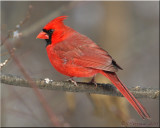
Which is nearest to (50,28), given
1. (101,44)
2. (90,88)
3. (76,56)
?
(76,56)

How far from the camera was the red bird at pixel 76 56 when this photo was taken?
2.59 meters

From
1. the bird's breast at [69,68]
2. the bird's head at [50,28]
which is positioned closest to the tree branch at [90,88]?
the bird's breast at [69,68]

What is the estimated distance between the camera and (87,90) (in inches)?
106

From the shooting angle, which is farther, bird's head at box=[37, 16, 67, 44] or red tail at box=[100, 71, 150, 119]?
bird's head at box=[37, 16, 67, 44]

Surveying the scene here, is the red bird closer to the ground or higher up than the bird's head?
closer to the ground

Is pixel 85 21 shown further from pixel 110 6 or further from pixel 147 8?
pixel 147 8

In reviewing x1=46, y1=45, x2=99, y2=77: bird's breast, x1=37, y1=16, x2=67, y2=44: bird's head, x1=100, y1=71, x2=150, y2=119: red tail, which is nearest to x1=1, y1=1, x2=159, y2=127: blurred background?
x1=37, y1=16, x2=67, y2=44: bird's head

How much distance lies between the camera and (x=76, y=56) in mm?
2822

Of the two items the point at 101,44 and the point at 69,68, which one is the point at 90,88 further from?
the point at 101,44

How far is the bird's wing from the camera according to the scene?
2.68 metres

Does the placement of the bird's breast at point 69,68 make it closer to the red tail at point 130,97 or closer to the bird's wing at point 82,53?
the bird's wing at point 82,53

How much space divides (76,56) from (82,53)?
0.07 meters

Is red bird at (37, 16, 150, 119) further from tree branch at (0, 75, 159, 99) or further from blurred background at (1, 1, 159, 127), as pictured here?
blurred background at (1, 1, 159, 127)

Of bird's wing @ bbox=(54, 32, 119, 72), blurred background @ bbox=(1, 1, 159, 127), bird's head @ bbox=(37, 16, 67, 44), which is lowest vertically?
blurred background @ bbox=(1, 1, 159, 127)
